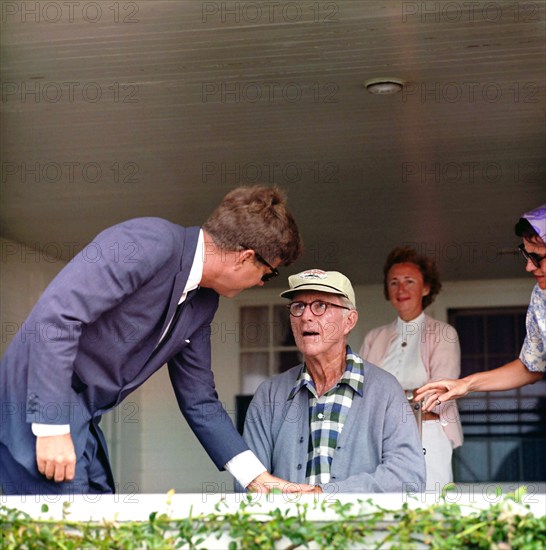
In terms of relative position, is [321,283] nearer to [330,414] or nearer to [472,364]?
[330,414]

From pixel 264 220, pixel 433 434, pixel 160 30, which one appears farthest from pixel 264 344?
pixel 264 220

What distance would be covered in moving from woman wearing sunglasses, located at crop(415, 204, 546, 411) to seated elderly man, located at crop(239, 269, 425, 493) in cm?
15

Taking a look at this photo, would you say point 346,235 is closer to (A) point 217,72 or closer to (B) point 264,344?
(B) point 264,344

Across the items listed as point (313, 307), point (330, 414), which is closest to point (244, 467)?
point (330, 414)

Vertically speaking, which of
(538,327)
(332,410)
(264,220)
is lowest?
(332,410)

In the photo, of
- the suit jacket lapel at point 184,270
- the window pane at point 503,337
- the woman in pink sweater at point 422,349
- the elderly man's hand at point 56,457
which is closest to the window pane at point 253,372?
the window pane at point 503,337

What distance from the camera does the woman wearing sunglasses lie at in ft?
11.0

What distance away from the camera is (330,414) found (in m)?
3.69

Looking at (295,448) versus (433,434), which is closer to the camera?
(295,448)

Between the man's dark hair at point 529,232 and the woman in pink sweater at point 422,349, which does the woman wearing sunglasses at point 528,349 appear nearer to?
the man's dark hair at point 529,232

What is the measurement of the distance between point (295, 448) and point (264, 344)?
5.56 m

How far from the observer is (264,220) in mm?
3262

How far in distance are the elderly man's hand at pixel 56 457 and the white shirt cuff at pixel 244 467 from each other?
666 millimetres

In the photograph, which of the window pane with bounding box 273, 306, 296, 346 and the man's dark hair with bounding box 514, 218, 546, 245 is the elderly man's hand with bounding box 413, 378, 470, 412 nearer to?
the man's dark hair with bounding box 514, 218, 546, 245
